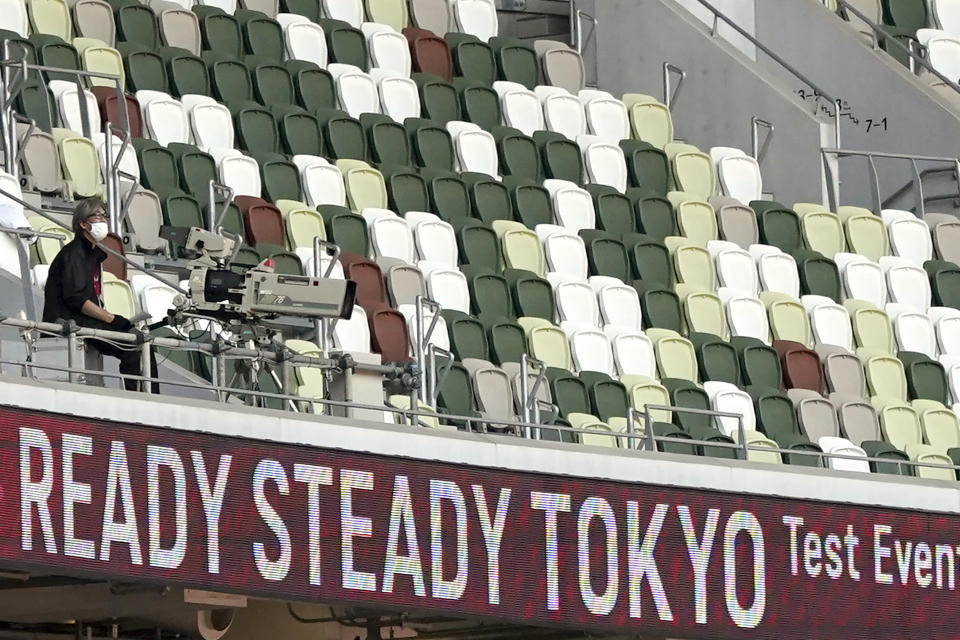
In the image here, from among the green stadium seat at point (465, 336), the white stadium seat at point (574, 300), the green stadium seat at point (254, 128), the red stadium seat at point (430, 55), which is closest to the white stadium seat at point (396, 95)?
the red stadium seat at point (430, 55)

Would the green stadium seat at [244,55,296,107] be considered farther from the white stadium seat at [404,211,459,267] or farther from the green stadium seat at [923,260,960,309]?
the green stadium seat at [923,260,960,309]

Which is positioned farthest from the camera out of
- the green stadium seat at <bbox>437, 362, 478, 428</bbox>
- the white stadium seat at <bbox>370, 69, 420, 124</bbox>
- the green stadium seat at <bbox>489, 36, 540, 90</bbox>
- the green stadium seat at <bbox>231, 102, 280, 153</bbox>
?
the green stadium seat at <bbox>489, 36, 540, 90</bbox>

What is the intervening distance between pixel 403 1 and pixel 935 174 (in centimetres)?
371

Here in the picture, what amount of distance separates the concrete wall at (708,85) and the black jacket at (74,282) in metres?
8.37

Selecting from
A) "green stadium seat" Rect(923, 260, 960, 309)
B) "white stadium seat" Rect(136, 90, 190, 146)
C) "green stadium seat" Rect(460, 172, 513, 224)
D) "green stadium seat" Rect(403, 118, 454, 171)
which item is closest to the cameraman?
"white stadium seat" Rect(136, 90, 190, 146)

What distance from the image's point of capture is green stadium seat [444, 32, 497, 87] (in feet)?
54.2

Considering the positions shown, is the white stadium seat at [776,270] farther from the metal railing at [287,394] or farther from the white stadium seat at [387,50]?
the metal railing at [287,394]

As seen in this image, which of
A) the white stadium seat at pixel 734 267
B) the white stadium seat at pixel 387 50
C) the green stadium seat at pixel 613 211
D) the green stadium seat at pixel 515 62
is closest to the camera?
the white stadium seat at pixel 734 267

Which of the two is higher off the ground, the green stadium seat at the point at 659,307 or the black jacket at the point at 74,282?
the green stadium seat at the point at 659,307

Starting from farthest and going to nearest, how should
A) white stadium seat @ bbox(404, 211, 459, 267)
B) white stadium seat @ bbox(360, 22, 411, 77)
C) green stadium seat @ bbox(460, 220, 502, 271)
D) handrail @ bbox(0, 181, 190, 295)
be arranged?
white stadium seat @ bbox(360, 22, 411, 77)
green stadium seat @ bbox(460, 220, 502, 271)
white stadium seat @ bbox(404, 211, 459, 267)
handrail @ bbox(0, 181, 190, 295)

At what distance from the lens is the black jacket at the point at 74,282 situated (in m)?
9.45

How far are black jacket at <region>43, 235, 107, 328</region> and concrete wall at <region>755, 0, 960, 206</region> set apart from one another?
357 inches

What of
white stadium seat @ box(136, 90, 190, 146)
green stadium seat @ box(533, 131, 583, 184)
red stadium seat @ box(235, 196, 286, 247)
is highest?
green stadium seat @ box(533, 131, 583, 184)

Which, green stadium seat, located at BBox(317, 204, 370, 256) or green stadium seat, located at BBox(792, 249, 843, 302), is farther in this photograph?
green stadium seat, located at BBox(792, 249, 843, 302)
